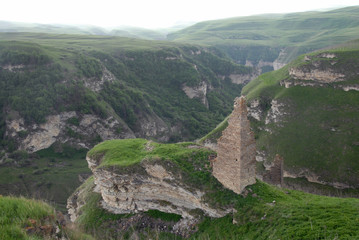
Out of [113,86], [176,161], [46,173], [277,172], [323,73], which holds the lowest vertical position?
[46,173]

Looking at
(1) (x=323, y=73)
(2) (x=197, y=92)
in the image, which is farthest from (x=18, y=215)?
(2) (x=197, y=92)

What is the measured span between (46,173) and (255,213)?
64566 millimetres

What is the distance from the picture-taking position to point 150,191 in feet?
88.0

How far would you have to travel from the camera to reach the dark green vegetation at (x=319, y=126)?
150ft

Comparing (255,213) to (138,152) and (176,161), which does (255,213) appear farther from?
(138,152)

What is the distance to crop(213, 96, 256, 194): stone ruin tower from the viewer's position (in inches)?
824

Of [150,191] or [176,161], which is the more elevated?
[176,161]

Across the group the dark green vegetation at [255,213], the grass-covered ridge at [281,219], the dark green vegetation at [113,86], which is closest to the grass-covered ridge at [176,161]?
the dark green vegetation at [255,213]

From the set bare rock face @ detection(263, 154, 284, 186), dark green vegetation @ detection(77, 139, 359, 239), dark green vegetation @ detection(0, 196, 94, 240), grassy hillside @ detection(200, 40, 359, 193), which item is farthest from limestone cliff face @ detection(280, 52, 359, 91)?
dark green vegetation @ detection(0, 196, 94, 240)

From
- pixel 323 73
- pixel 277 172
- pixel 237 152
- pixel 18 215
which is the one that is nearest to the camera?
pixel 18 215

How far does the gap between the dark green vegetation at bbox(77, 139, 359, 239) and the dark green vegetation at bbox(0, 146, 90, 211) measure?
108 ft

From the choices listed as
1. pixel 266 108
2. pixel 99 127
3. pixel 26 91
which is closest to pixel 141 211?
pixel 266 108

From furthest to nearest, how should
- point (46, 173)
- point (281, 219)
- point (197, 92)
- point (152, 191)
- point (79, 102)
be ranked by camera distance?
point (197, 92)
point (79, 102)
point (46, 173)
point (152, 191)
point (281, 219)

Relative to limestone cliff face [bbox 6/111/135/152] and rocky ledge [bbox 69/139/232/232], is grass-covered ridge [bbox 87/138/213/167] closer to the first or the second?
rocky ledge [bbox 69/139/232/232]
